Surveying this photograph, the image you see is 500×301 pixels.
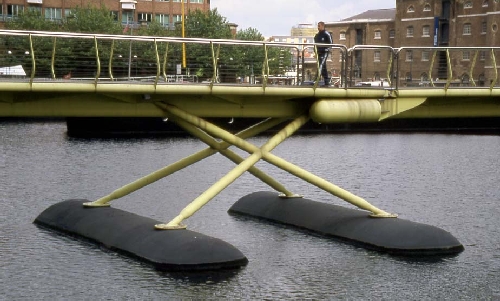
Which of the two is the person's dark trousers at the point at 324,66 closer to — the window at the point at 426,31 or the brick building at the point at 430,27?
the brick building at the point at 430,27

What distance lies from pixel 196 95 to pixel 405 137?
6138 cm

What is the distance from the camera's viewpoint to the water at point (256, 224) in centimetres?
2395

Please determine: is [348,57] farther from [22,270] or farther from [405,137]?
[405,137]

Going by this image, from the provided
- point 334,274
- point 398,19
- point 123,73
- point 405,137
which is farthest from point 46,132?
point 398,19

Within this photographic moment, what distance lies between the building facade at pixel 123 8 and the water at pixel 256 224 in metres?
76.6

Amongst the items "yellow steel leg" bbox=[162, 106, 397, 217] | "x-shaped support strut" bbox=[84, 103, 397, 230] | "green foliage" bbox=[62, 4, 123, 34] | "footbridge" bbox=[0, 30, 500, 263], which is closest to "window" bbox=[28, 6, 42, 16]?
"green foliage" bbox=[62, 4, 123, 34]

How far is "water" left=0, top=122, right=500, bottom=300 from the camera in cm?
2395

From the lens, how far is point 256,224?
32.7 m

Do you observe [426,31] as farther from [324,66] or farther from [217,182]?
[217,182]

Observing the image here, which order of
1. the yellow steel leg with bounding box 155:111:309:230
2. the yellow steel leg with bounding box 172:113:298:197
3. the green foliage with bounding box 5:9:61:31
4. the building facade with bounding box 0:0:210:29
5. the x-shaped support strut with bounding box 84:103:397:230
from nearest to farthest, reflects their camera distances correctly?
the yellow steel leg with bounding box 155:111:309:230 < the x-shaped support strut with bounding box 84:103:397:230 < the yellow steel leg with bounding box 172:113:298:197 < the green foliage with bounding box 5:9:61:31 < the building facade with bounding box 0:0:210:29

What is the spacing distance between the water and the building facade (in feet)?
251

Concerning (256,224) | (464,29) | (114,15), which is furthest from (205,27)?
(256,224)

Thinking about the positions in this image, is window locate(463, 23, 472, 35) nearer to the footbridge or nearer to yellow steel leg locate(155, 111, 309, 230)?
the footbridge

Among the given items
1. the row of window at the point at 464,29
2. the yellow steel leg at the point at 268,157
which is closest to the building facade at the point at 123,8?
the row of window at the point at 464,29
